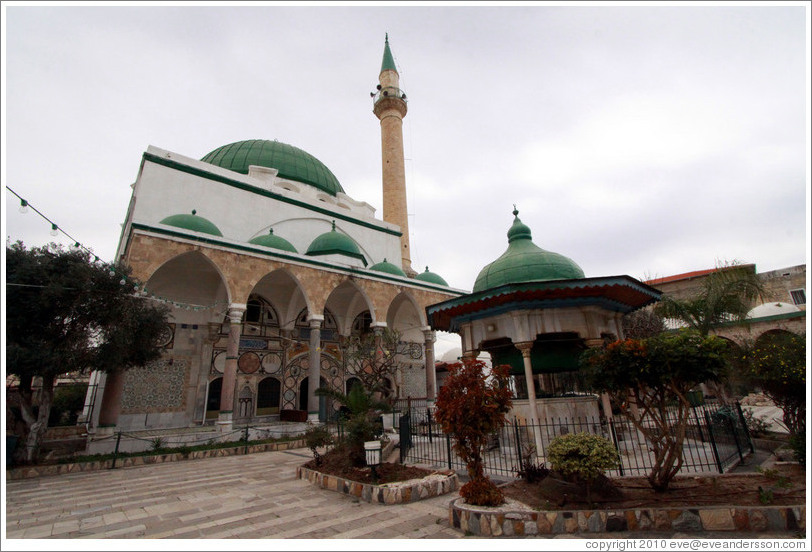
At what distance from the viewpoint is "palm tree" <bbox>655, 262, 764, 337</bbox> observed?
11.6m

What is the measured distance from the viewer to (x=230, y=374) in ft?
39.0

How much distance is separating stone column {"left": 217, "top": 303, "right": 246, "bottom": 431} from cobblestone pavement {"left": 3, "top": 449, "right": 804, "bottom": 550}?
4268 mm

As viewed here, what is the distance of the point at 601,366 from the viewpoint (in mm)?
4363

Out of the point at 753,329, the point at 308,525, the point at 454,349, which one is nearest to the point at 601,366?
the point at 308,525

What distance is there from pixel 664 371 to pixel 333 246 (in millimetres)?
13519

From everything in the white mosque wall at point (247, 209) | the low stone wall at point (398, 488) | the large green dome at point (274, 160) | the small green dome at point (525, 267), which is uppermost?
the large green dome at point (274, 160)

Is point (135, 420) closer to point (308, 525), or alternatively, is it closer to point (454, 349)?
point (308, 525)

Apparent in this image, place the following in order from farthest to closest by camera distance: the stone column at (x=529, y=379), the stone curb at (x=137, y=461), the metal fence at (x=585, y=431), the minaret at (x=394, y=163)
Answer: the minaret at (x=394, y=163), the stone curb at (x=137, y=461), the stone column at (x=529, y=379), the metal fence at (x=585, y=431)

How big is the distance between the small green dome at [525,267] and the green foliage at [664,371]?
8.29 feet

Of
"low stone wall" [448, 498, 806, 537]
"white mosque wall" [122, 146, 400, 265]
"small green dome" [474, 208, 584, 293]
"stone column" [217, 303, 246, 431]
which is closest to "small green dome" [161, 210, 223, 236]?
"white mosque wall" [122, 146, 400, 265]

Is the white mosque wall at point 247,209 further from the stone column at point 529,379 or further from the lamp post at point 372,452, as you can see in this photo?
the stone column at point 529,379

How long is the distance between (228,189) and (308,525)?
14.7 meters

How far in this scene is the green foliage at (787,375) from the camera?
581 centimetres

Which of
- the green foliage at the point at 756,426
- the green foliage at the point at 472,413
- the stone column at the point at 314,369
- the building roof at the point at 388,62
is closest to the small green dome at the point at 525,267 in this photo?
the green foliage at the point at 472,413
